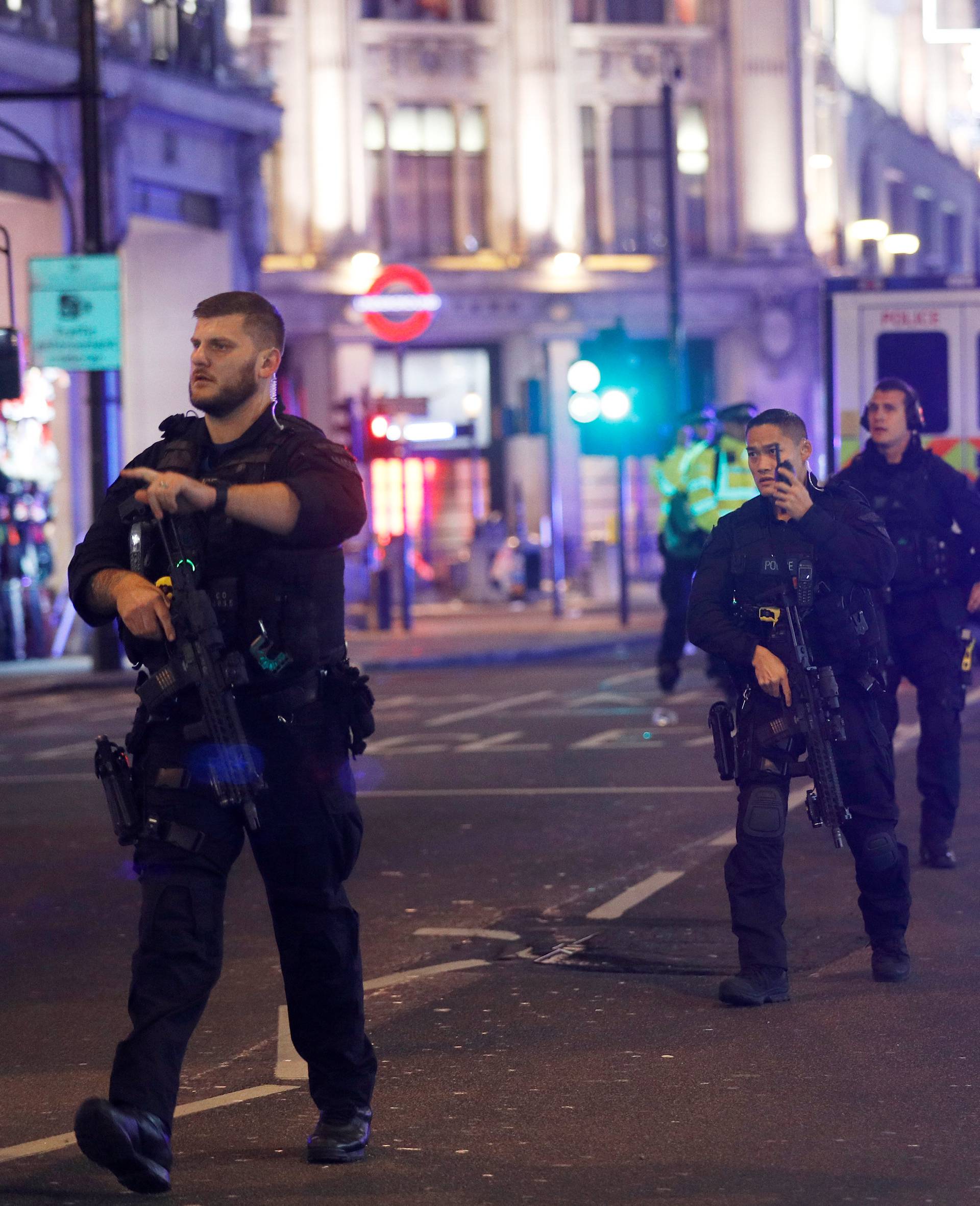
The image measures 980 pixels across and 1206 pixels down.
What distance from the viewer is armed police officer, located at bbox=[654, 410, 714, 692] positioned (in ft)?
49.2

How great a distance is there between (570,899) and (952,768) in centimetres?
171

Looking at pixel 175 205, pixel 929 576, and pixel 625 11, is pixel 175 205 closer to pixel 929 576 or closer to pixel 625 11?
pixel 625 11

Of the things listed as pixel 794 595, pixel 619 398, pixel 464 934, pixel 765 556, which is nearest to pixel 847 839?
pixel 794 595

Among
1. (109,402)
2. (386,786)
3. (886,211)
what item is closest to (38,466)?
(109,402)

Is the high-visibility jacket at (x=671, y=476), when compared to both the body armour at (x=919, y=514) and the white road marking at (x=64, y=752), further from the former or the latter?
the body armour at (x=919, y=514)

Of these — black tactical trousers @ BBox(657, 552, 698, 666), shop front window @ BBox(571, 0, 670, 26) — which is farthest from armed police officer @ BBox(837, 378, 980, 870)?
shop front window @ BBox(571, 0, 670, 26)

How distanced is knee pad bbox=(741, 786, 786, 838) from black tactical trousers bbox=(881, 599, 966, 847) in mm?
2398

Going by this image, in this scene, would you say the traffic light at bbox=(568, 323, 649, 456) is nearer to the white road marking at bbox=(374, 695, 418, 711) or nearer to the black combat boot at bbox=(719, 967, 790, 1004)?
the white road marking at bbox=(374, 695, 418, 711)

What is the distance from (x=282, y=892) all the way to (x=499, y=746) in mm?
9233

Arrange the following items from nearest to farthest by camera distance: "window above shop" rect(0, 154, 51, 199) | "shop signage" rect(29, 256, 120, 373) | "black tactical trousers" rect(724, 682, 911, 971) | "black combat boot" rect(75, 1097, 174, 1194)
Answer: "black combat boot" rect(75, 1097, 174, 1194), "black tactical trousers" rect(724, 682, 911, 971), "shop signage" rect(29, 256, 120, 373), "window above shop" rect(0, 154, 51, 199)

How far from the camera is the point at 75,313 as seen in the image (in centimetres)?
2078

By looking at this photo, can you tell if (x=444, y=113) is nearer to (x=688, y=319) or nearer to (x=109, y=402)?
(x=688, y=319)

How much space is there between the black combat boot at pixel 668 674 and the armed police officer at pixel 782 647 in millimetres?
9494

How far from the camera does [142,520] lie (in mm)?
5016
